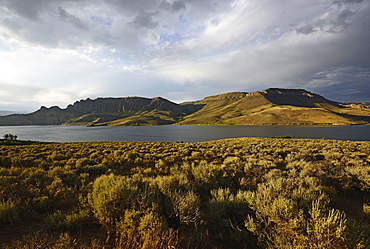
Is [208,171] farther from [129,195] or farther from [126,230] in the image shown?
[126,230]

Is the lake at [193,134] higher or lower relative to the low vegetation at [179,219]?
lower

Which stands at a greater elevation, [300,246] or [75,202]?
[300,246]

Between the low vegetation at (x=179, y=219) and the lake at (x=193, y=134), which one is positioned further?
the lake at (x=193, y=134)

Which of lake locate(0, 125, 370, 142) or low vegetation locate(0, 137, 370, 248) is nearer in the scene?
low vegetation locate(0, 137, 370, 248)

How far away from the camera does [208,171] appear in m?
7.06

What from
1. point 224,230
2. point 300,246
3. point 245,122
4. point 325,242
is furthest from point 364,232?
point 245,122

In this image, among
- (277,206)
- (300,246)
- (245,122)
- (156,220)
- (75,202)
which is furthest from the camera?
(245,122)

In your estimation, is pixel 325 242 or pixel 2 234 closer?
pixel 325 242

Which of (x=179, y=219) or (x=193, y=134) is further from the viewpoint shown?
(x=193, y=134)

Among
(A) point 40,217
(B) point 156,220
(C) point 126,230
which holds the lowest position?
(A) point 40,217

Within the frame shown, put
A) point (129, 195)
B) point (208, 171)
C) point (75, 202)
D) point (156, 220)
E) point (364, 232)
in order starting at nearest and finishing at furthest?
point (364, 232) < point (156, 220) < point (129, 195) < point (75, 202) < point (208, 171)

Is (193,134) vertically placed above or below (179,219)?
below

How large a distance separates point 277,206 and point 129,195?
11.2ft

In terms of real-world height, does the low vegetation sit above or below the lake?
above
